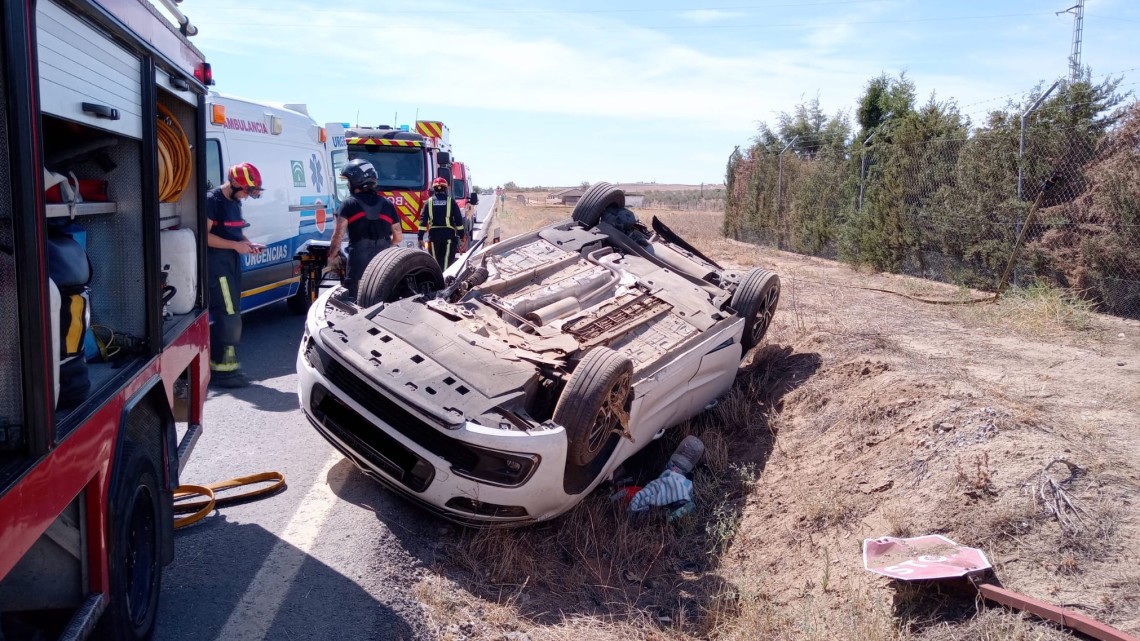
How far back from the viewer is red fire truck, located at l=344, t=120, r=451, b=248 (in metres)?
13.3

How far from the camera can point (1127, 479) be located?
4152 millimetres

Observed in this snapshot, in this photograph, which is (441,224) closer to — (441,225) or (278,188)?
(441,225)

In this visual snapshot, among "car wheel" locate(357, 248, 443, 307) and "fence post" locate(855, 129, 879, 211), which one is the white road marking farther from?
"fence post" locate(855, 129, 879, 211)

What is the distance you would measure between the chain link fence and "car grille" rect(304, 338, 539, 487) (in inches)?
314

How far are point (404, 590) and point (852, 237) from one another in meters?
12.3

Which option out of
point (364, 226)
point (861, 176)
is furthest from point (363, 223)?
point (861, 176)

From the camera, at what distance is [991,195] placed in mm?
10828

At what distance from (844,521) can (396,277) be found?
3.10m

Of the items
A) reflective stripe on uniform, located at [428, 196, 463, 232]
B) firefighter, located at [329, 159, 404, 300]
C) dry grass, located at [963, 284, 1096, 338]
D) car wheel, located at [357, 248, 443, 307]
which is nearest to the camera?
car wheel, located at [357, 248, 443, 307]

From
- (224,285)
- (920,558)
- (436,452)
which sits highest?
(224,285)

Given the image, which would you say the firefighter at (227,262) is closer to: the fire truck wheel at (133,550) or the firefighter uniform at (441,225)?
the fire truck wheel at (133,550)

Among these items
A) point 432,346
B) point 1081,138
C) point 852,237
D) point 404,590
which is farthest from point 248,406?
point 852,237

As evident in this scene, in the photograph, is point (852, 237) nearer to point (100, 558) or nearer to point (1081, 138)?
point (1081, 138)

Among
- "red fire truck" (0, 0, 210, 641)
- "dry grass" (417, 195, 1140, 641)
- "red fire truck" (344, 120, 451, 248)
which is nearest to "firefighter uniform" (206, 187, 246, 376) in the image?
"red fire truck" (0, 0, 210, 641)
